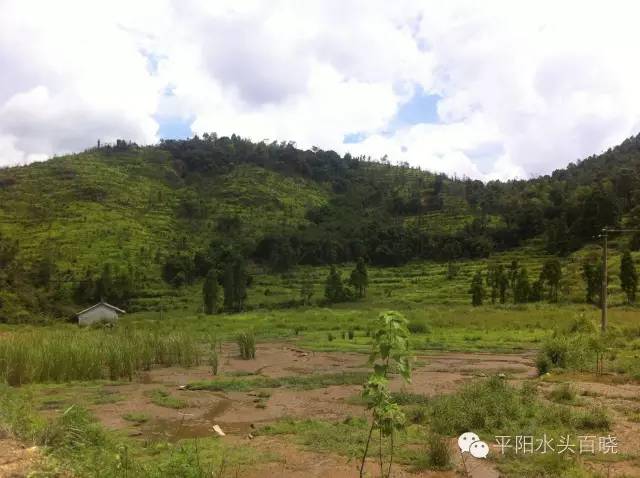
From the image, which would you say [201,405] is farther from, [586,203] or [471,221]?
[471,221]

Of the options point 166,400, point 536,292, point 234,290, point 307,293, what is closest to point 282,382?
point 166,400

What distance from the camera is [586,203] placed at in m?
68.8

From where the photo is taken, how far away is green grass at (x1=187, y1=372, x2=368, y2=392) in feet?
50.2

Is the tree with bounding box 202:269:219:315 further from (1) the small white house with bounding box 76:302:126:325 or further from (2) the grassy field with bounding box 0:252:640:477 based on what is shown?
(2) the grassy field with bounding box 0:252:640:477

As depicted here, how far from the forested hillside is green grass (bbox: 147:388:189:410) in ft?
124

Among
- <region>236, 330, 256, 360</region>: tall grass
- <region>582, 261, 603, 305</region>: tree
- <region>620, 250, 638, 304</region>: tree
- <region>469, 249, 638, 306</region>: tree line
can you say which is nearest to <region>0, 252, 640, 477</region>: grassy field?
<region>236, 330, 256, 360</region>: tall grass

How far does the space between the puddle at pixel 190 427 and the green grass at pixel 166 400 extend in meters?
0.78

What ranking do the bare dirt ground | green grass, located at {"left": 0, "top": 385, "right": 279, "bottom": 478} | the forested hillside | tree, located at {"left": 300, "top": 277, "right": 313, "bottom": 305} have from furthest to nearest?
the forested hillside < tree, located at {"left": 300, "top": 277, "right": 313, "bottom": 305} < the bare dirt ground < green grass, located at {"left": 0, "top": 385, "right": 279, "bottom": 478}

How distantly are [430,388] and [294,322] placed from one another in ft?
82.9

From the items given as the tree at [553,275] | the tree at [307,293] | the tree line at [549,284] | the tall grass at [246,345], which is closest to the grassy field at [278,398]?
the tall grass at [246,345]

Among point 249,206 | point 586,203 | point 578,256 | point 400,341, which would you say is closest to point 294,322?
point 400,341

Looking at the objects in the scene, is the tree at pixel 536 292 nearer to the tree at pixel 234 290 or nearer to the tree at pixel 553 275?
the tree at pixel 553 275

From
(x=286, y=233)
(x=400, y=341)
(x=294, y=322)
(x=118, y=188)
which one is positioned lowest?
(x=294, y=322)

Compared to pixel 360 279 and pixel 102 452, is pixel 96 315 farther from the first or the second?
pixel 102 452
